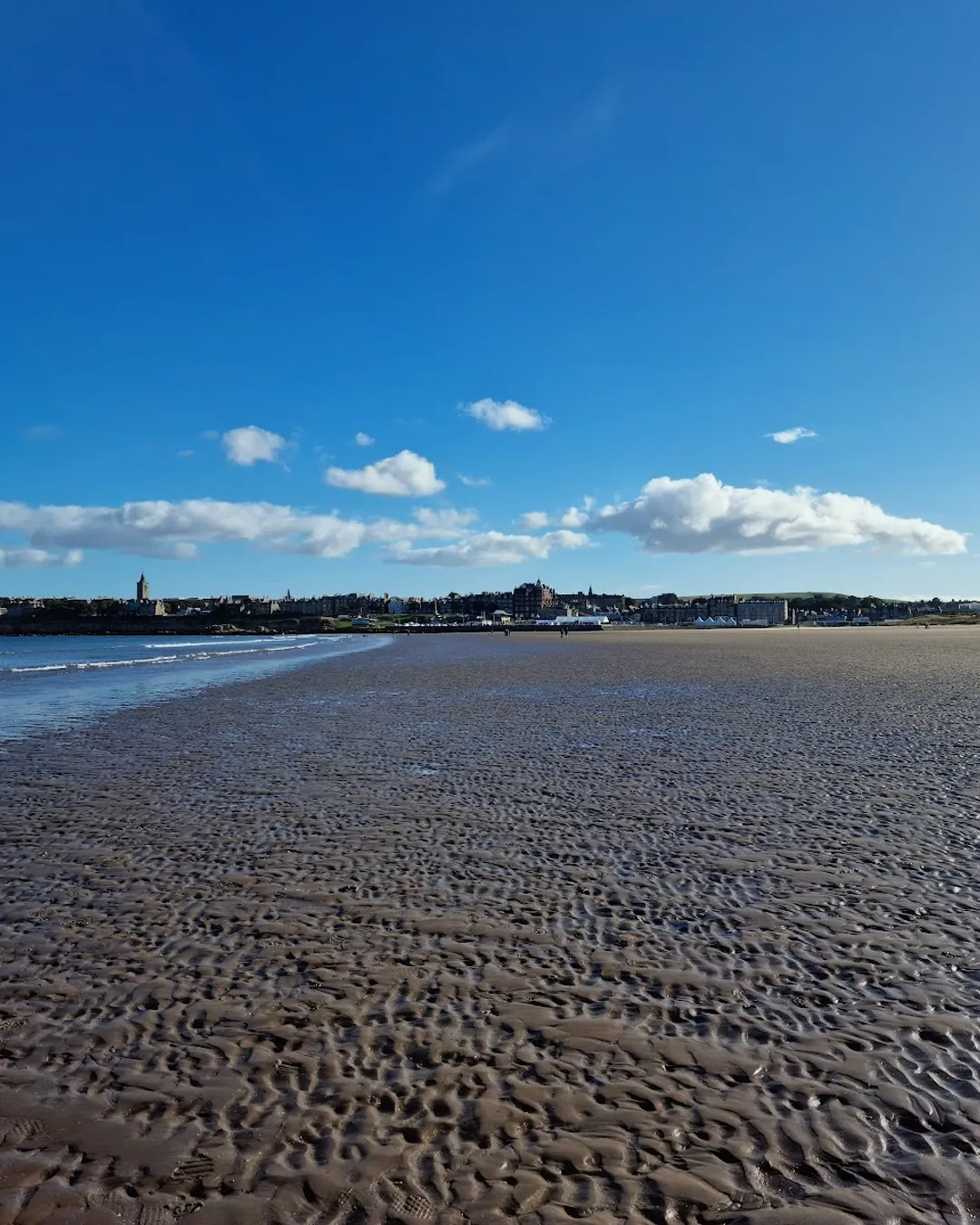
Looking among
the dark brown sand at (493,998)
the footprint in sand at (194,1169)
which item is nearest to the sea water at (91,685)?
the dark brown sand at (493,998)

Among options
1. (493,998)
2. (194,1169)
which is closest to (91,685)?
(493,998)

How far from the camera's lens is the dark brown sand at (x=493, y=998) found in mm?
4148

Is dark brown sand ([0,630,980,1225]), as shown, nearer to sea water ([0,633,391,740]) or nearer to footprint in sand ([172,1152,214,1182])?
footprint in sand ([172,1152,214,1182])

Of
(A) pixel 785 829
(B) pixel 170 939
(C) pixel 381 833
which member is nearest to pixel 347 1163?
(B) pixel 170 939

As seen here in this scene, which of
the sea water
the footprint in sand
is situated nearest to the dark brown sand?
the footprint in sand

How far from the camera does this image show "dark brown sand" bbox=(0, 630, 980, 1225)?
4.15 metres

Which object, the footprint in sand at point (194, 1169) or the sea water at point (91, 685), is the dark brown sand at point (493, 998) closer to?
the footprint in sand at point (194, 1169)

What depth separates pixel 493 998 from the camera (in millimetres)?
6121

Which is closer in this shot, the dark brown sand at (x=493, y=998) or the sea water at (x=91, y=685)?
the dark brown sand at (x=493, y=998)

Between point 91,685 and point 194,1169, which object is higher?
point 194,1169

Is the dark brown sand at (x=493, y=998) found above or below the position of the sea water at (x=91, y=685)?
above

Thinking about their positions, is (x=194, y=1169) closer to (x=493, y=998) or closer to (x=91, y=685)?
(x=493, y=998)

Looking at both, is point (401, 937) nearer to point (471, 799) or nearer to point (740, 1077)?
point (740, 1077)

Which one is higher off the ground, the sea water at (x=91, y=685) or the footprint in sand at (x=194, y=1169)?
the footprint in sand at (x=194, y=1169)
